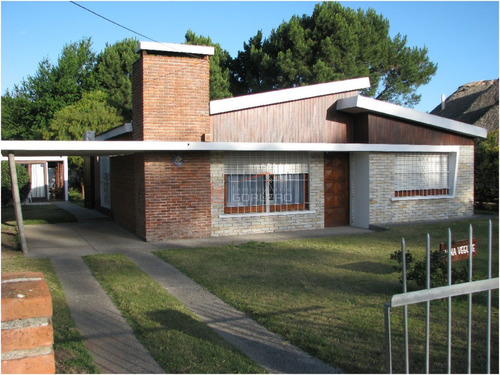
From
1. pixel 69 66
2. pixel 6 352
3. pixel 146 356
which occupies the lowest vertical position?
pixel 146 356

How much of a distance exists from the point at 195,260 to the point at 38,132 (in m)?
31.8

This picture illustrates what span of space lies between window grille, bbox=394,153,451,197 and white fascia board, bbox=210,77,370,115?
280 cm

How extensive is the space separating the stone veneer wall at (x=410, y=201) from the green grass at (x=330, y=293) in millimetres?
2652

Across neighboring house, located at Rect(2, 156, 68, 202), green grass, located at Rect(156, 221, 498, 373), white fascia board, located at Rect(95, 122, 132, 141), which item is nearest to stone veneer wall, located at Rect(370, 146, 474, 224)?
green grass, located at Rect(156, 221, 498, 373)

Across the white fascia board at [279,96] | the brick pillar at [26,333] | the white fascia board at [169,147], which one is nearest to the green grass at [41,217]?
the white fascia board at [169,147]

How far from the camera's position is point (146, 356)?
15.8ft

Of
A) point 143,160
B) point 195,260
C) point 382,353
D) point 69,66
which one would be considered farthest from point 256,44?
point 382,353

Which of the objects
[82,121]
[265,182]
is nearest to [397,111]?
[265,182]

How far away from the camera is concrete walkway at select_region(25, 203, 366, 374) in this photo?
4.71 metres

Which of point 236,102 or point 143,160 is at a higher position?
point 236,102

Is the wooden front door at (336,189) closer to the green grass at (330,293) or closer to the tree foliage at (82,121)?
the green grass at (330,293)

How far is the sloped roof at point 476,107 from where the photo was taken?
98.2 feet

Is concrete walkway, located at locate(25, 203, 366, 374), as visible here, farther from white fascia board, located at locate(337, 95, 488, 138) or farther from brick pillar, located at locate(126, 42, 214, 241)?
white fascia board, located at locate(337, 95, 488, 138)

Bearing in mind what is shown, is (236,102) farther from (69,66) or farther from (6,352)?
(69,66)
